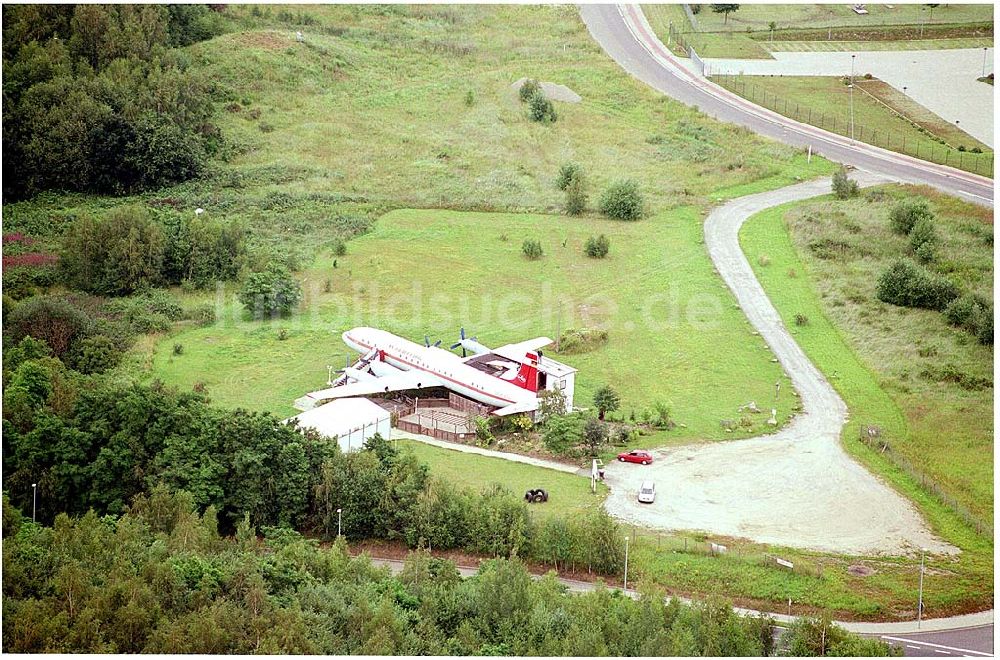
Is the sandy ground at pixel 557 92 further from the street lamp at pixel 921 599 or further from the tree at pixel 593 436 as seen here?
A: the street lamp at pixel 921 599

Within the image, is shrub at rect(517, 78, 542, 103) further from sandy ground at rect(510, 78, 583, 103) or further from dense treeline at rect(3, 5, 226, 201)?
dense treeline at rect(3, 5, 226, 201)

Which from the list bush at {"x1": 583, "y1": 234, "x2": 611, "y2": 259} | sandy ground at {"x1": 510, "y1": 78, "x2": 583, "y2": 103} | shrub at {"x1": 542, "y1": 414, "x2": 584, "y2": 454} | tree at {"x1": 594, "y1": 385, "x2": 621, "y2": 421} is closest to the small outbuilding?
shrub at {"x1": 542, "y1": 414, "x2": 584, "y2": 454}

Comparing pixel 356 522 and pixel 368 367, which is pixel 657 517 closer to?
pixel 356 522

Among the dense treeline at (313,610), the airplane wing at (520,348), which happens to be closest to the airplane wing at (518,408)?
the airplane wing at (520,348)

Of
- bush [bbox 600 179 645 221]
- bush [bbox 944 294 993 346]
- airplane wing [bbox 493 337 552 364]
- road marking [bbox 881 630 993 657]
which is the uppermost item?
bush [bbox 600 179 645 221]

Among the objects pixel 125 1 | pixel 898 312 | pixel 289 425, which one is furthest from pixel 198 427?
pixel 125 1

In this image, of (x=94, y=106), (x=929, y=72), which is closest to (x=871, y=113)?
(x=929, y=72)

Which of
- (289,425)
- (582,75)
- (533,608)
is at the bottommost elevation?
(533,608)
